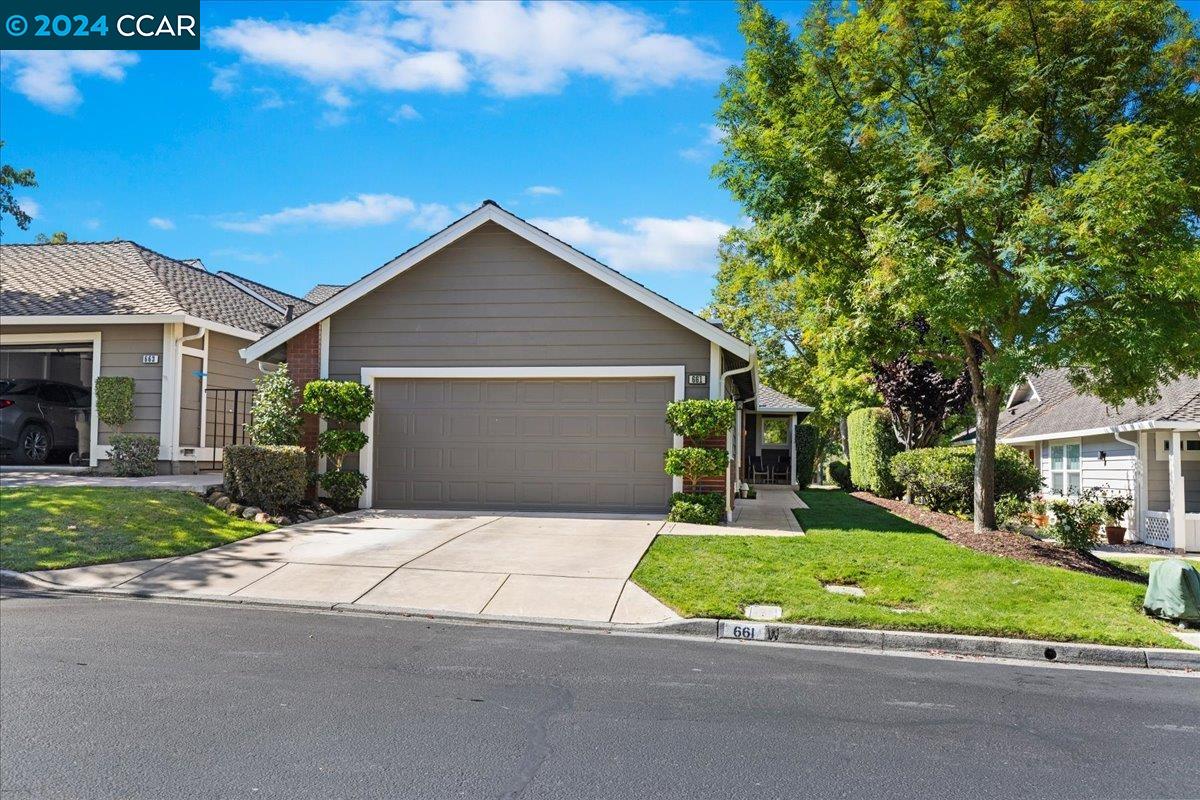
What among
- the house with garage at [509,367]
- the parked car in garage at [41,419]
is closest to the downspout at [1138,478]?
the house with garage at [509,367]

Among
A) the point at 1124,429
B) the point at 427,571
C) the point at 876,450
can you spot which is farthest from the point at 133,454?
the point at 1124,429

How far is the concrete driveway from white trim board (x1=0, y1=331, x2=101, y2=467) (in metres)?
6.77

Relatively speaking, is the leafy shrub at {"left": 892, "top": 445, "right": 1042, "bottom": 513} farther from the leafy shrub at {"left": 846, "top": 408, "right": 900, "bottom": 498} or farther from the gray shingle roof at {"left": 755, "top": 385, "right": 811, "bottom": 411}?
the gray shingle roof at {"left": 755, "top": 385, "right": 811, "bottom": 411}

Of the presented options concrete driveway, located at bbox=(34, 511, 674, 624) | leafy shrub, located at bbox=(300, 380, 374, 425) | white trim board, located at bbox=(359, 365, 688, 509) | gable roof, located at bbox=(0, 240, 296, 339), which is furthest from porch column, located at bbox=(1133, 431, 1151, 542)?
gable roof, located at bbox=(0, 240, 296, 339)

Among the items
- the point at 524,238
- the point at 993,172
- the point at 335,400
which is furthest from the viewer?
the point at 524,238

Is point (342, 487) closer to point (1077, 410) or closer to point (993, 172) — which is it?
point (993, 172)

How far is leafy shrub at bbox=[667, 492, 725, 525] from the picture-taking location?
12.9 m

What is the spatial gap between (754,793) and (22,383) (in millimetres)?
17394

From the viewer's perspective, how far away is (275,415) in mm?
13516

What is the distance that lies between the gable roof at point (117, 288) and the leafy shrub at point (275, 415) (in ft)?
11.6

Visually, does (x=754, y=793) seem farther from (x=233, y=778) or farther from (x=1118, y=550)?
(x=1118, y=550)

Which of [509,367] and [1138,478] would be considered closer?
[509,367]

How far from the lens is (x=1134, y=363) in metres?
11.1

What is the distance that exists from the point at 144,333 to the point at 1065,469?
22284 millimetres
